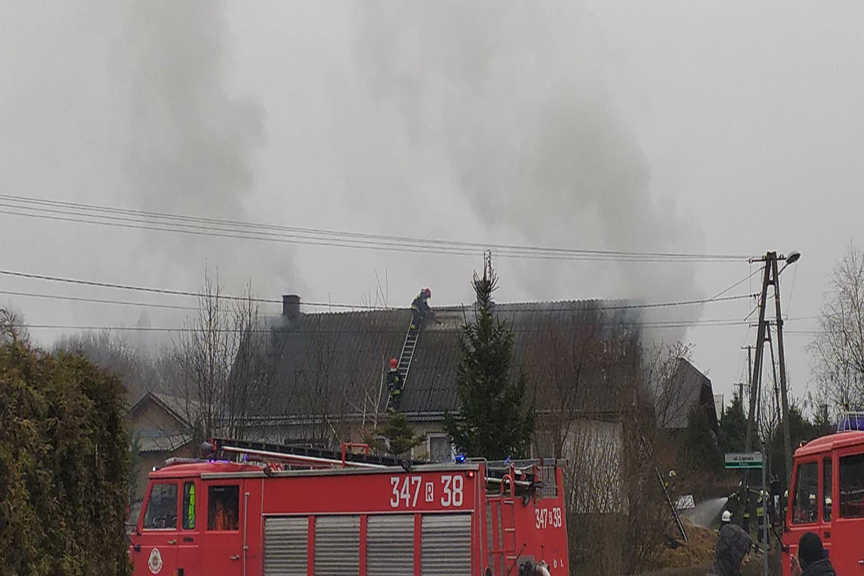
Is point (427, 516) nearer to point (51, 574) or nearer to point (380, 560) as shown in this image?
point (380, 560)

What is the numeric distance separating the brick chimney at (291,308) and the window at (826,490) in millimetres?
32645

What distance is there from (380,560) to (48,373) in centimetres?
567

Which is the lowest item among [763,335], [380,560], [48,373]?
[380,560]

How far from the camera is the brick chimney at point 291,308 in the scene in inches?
1743

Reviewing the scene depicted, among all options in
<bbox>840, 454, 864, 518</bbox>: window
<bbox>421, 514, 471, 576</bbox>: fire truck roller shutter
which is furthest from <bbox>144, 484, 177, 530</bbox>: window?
<bbox>840, 454, 864, 518</bbox>: window

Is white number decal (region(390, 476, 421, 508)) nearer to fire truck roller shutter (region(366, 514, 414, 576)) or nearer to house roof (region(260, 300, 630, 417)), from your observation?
fire truck roller shutter (region(366, 514, 414, 576))

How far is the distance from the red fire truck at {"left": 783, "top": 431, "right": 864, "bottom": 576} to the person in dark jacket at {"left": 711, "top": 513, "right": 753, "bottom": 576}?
123cm

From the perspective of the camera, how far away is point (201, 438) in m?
30.4

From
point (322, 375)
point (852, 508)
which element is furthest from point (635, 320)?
point (852, 508)

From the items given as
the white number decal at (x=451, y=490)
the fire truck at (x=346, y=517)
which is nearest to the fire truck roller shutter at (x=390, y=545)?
the fire truck at (x=346, y=517)

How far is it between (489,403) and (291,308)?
21.5 metres

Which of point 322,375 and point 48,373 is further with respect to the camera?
point 322,375

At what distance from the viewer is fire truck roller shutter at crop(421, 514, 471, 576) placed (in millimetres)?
12188

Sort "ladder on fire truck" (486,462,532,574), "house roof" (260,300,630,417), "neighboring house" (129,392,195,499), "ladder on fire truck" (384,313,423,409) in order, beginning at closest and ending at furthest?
"ladder on fire truck" (486,462,532,574) → "neighboring house" (129,392,195,499) → "house roof" (260,300,630,417) → "ladder on fire truck" (384,313,423,409)
